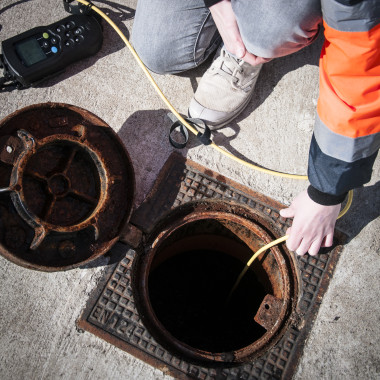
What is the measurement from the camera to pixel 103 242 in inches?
51.8

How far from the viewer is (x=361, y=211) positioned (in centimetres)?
159

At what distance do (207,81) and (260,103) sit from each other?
0.27m

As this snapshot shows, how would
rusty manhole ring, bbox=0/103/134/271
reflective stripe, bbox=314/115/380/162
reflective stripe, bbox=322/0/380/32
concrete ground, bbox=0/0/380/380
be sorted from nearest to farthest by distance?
reflective stripe, bbox=322/0/380/32 < reflective stripe, bbox=314/115/380/162 < rusty manhole ring, bbox=0/103/134/271 < concrete ground, bbox=0/0/380/380

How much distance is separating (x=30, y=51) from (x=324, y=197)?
1322mm

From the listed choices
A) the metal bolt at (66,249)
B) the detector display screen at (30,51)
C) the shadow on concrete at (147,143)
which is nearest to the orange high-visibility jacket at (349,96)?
the shadow on concrete at (147,143)

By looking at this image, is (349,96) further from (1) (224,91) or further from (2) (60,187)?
(2) (60,187)

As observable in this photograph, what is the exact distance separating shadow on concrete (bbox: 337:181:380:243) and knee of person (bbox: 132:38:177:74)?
3.23ft

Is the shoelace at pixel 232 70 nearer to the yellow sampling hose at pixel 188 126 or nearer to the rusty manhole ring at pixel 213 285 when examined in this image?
the yellow sampling hose at pixel 188 126

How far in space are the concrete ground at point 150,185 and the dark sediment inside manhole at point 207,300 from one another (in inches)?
14.3

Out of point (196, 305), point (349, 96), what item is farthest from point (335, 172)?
point (196, 305)

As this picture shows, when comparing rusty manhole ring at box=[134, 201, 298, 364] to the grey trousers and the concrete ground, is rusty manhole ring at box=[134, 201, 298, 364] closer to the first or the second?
the concrete ground

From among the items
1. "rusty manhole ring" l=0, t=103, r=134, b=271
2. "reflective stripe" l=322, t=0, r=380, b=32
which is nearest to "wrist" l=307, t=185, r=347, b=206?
"reflective stripe" l=322, t=0, r=380, b=32

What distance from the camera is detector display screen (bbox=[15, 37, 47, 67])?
158 cm

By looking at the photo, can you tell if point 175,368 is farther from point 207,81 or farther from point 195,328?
point 207,81
